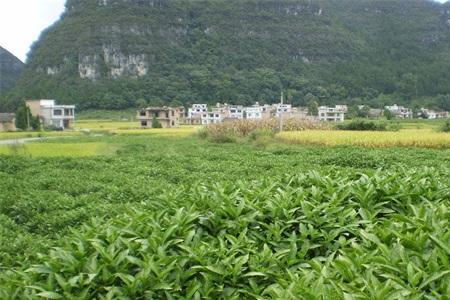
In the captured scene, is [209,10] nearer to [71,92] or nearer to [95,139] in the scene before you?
[71,92]

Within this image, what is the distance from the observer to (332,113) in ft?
84.8

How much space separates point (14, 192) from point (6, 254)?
8.86 feet

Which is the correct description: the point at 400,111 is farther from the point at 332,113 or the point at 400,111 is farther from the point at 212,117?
the point at 212,117

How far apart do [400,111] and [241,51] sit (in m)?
12.0

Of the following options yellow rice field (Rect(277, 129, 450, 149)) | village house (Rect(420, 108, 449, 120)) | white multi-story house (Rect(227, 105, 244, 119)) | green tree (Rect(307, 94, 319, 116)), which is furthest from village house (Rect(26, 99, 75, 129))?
village house (Rect(420, 108, 449, 120))

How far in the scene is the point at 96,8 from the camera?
26766 mm

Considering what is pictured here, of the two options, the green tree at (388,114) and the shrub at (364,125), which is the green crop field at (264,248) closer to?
→ the shrub at (364,125)

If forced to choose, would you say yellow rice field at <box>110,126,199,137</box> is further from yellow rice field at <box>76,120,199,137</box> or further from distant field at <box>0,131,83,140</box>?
distant field at <box>0,131,83,140</box>

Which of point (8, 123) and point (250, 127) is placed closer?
point (8, 123)

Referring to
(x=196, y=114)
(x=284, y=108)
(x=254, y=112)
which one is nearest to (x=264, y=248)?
(x=196, y=114)

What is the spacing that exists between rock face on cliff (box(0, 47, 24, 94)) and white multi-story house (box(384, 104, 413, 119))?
73.0ft

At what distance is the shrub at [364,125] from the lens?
66.5 feet

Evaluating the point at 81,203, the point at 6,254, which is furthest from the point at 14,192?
the point at 6,254

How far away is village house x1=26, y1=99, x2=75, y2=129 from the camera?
1182cm
